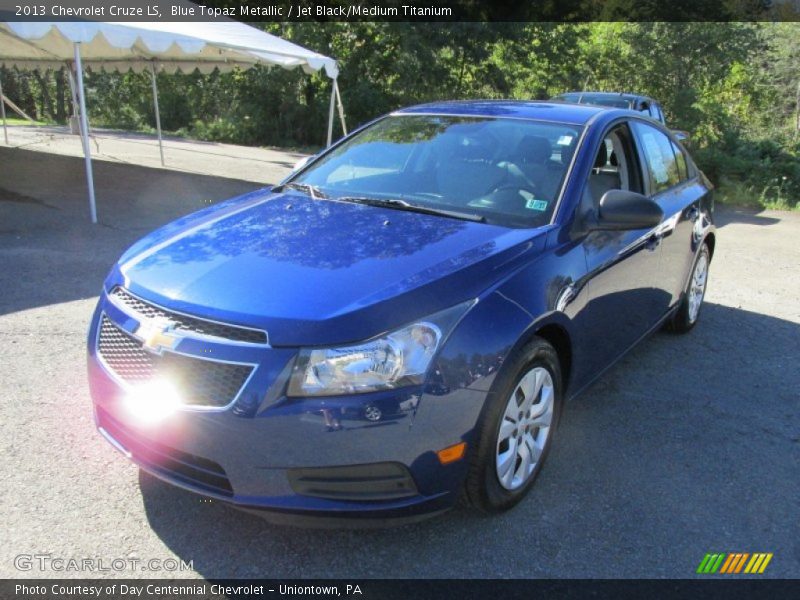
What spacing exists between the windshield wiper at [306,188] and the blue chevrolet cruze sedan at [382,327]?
23mm

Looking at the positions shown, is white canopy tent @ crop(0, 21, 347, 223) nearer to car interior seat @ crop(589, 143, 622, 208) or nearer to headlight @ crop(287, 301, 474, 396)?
car interior seat @ crop(589, 143, 622, 208)

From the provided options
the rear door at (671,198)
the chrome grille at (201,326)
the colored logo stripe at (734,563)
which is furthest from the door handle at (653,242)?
the chrome grille at (201,326)

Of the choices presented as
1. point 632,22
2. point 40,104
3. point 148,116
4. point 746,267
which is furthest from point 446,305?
point 40,104

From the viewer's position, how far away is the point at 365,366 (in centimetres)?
241

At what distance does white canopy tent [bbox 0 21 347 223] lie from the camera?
8352 millimetres

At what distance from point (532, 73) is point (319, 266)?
24.3m

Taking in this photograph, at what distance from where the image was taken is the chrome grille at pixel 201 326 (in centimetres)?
244

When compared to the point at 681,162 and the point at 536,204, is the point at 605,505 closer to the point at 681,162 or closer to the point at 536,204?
the point at 536,204

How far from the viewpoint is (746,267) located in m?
8.23

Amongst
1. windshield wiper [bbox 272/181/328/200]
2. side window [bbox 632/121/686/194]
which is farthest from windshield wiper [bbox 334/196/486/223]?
side window [bbox 632/121/686/194]

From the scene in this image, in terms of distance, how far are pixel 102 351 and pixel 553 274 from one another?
75.8 inches

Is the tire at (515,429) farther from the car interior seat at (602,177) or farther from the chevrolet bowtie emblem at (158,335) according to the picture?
the chevrolet bowtie emblem at (158,335)

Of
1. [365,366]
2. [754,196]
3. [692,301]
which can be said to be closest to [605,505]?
[365,366]

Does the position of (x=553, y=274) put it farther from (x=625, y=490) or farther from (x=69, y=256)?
(x=69, y=256)
